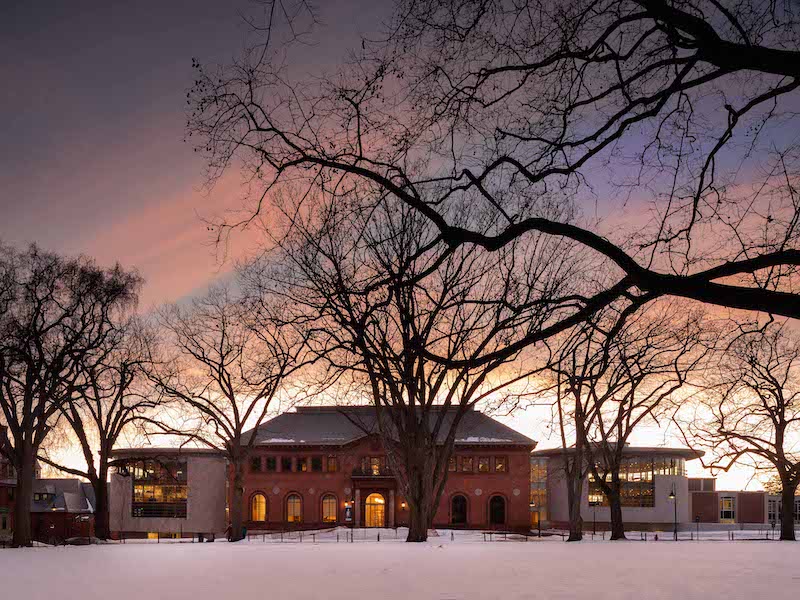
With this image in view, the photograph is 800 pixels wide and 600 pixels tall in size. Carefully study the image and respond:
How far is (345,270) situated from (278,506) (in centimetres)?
6152

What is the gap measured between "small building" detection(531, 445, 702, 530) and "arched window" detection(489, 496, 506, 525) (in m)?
12.5

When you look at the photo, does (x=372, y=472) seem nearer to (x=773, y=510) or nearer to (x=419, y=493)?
(x=419, y=493)

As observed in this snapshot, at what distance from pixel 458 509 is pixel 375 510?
7.95 m

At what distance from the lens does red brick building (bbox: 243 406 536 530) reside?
77.2 meters

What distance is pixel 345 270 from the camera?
Result: 75.9 ft

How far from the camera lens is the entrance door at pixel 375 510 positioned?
78.9 metres

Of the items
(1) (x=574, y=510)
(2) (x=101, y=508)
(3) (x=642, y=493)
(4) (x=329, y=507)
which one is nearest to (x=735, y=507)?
(3) (x=642, y=493)

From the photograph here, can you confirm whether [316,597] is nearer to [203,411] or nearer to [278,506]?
[203,411]

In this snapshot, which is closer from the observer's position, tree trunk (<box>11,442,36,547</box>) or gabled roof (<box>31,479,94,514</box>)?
tree trunk (<box>11,442,36,547</box>)

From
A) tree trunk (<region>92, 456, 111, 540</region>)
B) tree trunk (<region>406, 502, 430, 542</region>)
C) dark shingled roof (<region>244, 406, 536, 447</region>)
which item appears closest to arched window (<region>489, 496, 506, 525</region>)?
dark shingled roof (<region>244, 406, 536, 447</region>)

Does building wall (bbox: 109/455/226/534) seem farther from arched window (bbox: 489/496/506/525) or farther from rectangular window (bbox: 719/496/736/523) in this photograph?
rectangular window (bbox: 719/496/736/523)

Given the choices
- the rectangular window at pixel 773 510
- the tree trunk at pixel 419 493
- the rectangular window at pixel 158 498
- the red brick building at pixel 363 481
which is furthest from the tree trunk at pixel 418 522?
the rectangular window at pixel 773 510

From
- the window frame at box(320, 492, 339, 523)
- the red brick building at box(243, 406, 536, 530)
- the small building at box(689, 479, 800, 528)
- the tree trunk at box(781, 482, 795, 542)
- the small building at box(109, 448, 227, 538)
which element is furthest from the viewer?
the small building at box(689, 479, 800, 528)

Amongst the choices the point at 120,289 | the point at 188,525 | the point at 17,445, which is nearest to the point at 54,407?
the point at 17,445
